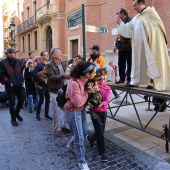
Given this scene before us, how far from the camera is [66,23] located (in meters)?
18.0

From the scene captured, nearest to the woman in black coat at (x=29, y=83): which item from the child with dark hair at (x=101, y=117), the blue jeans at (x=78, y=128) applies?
the child with dark hair at (x=101, y=117)

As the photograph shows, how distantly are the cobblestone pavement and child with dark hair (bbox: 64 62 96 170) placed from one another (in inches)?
16.7

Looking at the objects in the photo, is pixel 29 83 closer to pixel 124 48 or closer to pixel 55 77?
pixel 55 77

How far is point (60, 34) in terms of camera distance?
60.3 ft

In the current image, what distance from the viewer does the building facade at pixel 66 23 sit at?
41.6 ft

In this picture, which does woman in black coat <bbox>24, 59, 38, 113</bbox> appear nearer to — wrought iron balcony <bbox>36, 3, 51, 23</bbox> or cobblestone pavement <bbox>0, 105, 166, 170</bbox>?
cobblestone pavement <bbox>0, 105, 166, 170</bbox>

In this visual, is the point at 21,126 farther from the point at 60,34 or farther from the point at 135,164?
the point at 60,34

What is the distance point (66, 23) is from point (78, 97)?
53.7ft

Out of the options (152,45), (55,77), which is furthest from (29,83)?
(152,45)

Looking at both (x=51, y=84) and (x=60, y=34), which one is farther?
(x=60, y=34)

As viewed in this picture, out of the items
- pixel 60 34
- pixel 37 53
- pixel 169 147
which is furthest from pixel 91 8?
pixel 169 147

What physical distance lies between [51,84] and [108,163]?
6.23 feet

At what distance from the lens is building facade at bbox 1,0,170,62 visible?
12672 mm

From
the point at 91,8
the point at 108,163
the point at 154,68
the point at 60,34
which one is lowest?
the point at 108,163
